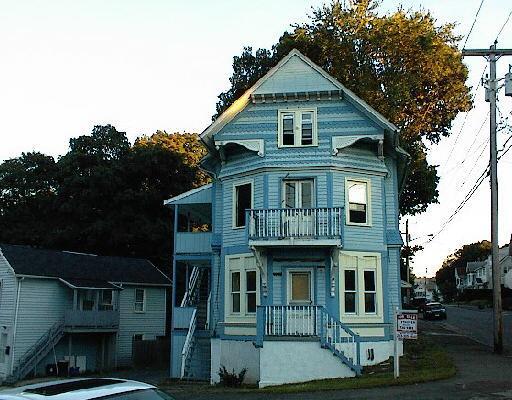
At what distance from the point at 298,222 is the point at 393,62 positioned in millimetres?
16368

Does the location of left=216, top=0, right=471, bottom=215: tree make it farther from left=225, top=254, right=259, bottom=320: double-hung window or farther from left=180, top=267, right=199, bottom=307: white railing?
left=225, top=254, right=259, bottom=320: double-hung window

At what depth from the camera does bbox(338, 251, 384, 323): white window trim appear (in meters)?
22.2

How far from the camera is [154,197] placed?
46.8 meters

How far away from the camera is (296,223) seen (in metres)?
21.6

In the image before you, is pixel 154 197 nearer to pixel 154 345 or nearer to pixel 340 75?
pixel 154 345

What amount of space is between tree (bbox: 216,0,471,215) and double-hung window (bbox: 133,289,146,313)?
12.5 m

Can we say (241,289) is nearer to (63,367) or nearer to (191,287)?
(191,287)

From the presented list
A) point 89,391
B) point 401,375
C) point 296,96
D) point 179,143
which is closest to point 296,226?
point 296,96

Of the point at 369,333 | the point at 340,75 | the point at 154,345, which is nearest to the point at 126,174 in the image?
the point at 154,345

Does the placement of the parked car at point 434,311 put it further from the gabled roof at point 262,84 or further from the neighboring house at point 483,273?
the neighboring house at point 483,273

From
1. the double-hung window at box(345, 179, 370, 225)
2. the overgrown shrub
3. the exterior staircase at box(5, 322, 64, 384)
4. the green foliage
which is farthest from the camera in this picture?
the green foliage

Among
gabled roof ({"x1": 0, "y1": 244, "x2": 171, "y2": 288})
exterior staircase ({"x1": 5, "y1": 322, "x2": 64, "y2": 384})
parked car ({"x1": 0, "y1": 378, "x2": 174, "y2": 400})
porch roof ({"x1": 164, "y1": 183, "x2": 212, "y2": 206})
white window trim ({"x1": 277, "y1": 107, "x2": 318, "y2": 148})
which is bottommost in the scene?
exterior staircase ({"x1": 5, "y1": 322, "x2": 64, "y2": 384})

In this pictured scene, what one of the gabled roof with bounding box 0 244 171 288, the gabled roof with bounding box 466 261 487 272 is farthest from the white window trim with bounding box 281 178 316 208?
the gabled roof with bounding box 466 261 487 272

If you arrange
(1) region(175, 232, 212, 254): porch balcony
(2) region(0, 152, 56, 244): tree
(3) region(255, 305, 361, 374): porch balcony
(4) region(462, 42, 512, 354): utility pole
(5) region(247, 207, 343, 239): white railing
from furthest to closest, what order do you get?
(2) region(0, 152, 56, 244): tree → (1) region(175, 232, 212, 254): porch balcony → (4) region(462, 42, 512, 354): utility pole → (5) region(247, 207, 343, 239): white railing → (3) region(255, 305, 361, 374): porch balcony
